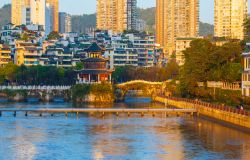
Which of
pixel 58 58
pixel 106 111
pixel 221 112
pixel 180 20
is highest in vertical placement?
pixel 180 20

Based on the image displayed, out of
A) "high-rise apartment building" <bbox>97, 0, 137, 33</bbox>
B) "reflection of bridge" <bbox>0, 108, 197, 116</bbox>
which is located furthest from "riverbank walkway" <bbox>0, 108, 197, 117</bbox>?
"high-rise apartment building" <bbox>97, 0, 137, 33</bbox>

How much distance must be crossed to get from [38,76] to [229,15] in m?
68.6

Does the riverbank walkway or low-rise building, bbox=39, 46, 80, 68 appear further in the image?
low-rise building, bbox=39, 46, 80, 68

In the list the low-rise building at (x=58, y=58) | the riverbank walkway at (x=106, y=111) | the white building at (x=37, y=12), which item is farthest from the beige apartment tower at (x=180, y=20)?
the riverbank walkway at (x=106, y=111)

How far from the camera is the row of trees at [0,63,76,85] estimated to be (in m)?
104

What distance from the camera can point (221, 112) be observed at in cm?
5672

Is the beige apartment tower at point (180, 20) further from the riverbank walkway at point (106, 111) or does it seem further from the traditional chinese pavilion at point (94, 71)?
the riverbank walkway at point (106, 111)

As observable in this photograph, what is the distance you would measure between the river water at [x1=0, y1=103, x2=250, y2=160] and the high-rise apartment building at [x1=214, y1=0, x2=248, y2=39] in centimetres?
10352

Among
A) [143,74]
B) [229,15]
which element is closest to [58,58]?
[143,74]

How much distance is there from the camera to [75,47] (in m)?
128

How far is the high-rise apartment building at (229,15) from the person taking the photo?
162375mm

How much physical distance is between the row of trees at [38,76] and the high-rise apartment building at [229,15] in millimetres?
61632

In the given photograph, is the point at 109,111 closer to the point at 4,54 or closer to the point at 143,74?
the point at 143,74

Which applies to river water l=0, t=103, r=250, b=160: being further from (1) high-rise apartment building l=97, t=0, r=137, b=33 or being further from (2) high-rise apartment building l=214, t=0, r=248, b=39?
(1) high-rise apartment building l=97, t=0, r=137, b=33
